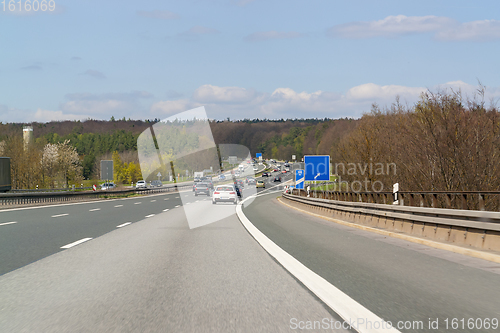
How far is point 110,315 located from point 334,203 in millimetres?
18433

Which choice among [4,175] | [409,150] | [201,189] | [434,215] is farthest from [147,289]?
[201,189]

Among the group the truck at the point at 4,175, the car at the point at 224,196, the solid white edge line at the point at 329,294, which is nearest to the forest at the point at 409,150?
the car at the point at 224,196

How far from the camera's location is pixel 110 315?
5086 millimetres

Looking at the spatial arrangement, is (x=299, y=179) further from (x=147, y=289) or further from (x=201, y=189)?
(x=147, y=289)

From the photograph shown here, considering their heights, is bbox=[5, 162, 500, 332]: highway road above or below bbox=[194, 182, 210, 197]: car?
above

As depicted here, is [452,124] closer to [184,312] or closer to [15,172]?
[184,312]

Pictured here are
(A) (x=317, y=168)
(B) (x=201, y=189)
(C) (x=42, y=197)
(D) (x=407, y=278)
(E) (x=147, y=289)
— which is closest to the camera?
(E) (x=147, y=289)

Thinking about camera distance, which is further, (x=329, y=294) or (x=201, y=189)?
(x=201, y=189)

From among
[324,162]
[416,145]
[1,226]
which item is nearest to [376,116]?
[324,162]

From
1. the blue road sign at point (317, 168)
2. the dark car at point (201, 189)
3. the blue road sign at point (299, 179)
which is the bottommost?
the dark car at point (201, 189)

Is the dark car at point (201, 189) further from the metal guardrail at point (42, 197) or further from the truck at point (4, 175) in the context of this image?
the truck at point (4, 175)

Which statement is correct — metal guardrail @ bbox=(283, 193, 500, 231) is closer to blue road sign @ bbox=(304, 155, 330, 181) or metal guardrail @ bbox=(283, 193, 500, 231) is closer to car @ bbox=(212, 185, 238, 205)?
blue road sign @ bbox=(304, 155, 330, 181)

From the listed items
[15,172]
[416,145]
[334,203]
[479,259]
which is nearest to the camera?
[479,259]

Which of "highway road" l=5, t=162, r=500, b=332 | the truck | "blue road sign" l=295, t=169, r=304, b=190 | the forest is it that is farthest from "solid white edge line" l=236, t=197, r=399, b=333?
"blue road sign" l=295, t=169, r=304, b=190
